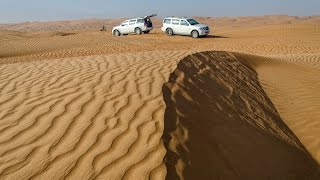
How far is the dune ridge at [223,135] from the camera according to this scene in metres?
3.92

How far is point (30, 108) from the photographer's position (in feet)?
16.1

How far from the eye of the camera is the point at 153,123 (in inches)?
171

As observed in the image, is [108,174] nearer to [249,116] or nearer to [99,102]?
[99,102]

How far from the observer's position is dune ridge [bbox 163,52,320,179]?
3924mm

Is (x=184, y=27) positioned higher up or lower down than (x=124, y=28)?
higher up

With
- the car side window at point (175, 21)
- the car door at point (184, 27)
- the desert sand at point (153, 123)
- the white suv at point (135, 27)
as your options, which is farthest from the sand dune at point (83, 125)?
the white suv at point (135, 27)

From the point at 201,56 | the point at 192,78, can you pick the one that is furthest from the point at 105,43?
the point at 192,78

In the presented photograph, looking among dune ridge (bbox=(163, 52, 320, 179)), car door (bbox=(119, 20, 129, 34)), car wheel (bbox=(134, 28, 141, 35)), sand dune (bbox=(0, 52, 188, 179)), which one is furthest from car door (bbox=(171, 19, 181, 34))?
sand dune (bbox=(0, 52, 188, 179))

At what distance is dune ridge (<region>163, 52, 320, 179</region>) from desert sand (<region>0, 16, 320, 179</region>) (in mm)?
16

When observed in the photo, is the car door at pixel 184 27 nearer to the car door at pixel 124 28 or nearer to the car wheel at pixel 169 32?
the car wheel at pixel 169 32

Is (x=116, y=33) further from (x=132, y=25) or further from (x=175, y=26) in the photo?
(x=175, y=26)

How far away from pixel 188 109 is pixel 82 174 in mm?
1994

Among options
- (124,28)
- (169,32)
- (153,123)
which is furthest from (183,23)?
(153,123)

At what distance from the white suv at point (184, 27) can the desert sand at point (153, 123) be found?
17.3 meters
